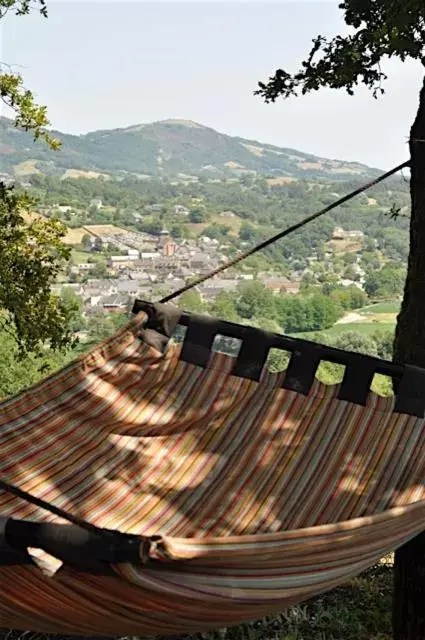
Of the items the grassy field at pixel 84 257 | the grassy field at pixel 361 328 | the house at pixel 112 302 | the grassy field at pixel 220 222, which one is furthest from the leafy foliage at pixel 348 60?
the grassy field at pixel 220 222

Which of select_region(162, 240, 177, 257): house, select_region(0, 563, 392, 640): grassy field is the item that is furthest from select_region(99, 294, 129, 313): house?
select_region(0, 563, 392, 640): grassy field

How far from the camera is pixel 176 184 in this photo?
39.3 metres

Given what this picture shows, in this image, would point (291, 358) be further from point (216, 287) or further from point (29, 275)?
point (216, 287)

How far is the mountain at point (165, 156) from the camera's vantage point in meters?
34.2

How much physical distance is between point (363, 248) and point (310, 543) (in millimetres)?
25318

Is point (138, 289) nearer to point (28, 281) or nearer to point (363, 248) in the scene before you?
point (363, 248)

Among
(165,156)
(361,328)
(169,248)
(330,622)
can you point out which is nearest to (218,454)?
(330,622)

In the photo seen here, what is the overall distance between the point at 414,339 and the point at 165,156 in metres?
49.7

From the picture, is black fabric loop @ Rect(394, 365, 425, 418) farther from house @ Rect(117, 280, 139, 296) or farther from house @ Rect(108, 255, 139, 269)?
house @ Rect(108, 255, 139, 269)

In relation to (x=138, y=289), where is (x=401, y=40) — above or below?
above

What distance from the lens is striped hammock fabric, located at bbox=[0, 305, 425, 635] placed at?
1.55m

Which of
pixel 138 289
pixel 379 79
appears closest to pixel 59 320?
pixel 379 79

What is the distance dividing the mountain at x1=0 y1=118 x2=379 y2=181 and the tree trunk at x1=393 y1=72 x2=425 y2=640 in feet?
97.3

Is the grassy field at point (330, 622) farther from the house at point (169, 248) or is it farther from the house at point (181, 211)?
the house at point (181, 211)
